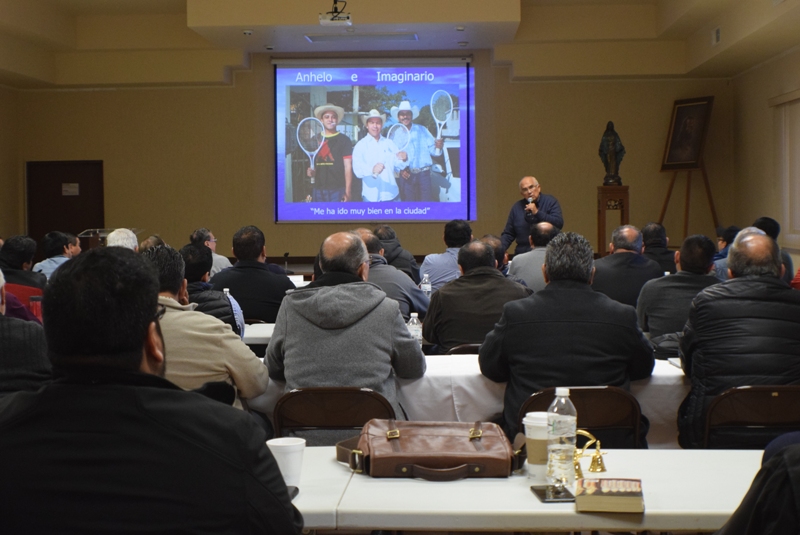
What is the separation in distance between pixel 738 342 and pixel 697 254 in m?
1.16

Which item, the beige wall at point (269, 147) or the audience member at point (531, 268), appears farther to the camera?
the beige wall at point (269, 147)

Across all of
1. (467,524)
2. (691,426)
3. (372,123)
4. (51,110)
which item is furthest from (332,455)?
(51,110)

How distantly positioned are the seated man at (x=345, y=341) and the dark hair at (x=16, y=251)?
2.90 meters

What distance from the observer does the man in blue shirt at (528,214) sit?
820cm

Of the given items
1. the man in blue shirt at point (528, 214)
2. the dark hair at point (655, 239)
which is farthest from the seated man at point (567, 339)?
the man in blue shirt at point (528, 214)

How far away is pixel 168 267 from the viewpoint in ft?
9.64

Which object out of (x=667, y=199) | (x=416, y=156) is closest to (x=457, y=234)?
(x=416, y=156)

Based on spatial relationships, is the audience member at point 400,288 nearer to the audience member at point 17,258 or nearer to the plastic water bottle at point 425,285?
the plastic water bottle at point 425,285

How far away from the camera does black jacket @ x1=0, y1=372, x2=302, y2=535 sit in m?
1.21

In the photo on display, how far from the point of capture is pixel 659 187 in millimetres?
10836

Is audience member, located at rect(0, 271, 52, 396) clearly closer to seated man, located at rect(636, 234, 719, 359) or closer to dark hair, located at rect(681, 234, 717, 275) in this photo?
seated man, located at rect(636, 234, 719, 359)

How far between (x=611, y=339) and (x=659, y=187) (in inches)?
331

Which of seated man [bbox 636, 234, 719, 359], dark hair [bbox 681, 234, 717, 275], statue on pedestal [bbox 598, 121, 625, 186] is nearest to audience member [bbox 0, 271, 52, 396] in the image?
seated man [bbox 636, 234, 719, 359]

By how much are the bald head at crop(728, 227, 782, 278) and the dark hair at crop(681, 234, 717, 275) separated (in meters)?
0.89
